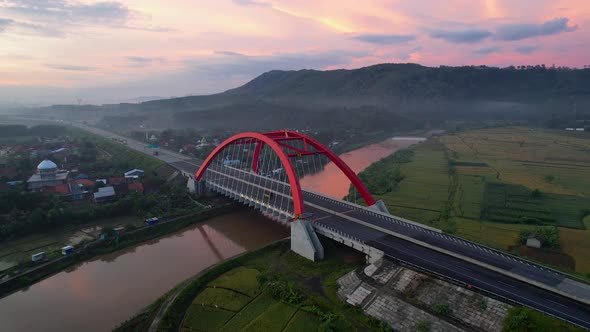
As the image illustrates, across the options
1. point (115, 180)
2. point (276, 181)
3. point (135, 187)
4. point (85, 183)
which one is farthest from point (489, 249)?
point (85, 183)

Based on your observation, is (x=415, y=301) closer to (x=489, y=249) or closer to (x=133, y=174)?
(x=489, y=249)

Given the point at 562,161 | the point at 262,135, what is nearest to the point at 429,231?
the point at 262,135

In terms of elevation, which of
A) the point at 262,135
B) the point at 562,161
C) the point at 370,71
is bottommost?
the point at 562,161

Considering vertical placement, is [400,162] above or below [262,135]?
below

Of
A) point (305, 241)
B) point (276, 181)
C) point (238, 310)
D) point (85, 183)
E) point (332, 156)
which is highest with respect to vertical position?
point (332, 156)

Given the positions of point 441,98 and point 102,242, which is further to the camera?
point 441,98

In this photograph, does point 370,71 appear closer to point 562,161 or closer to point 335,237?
point 562,161
